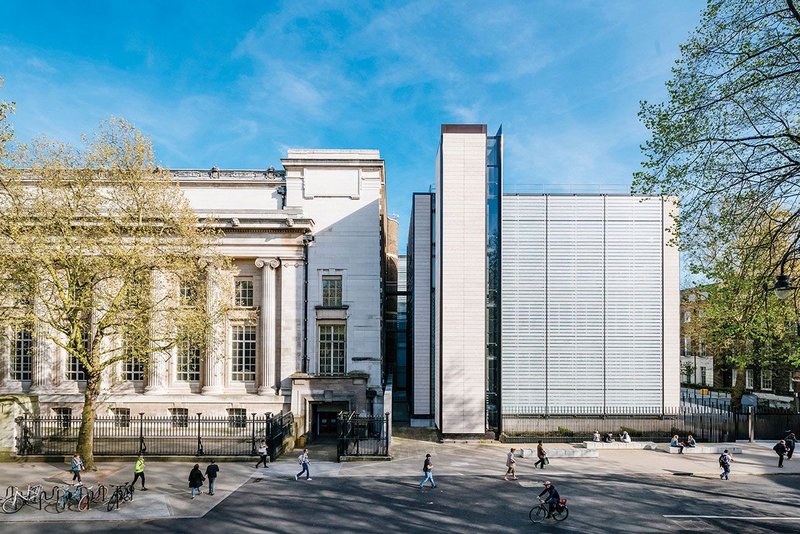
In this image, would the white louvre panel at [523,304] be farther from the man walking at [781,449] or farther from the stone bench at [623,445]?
the man walking at [781,449]

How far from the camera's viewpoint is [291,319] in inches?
1266

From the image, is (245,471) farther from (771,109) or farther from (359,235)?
(771,109)

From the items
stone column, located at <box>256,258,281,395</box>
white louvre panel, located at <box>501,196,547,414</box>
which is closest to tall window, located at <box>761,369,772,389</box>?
white louvre panel, located at <box>501,196,547,414</box>

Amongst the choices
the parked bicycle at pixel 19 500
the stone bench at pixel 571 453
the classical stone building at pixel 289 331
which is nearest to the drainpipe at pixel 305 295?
the classical stone building at pixel 289 331

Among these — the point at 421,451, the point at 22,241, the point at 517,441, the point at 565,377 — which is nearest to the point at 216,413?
the point at 421,451

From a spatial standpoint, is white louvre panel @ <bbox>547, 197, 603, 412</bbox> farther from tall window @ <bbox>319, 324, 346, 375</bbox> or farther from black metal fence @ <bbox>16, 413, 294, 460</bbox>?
black metal fence @ <bbox>16, 413, 294, 460</bbox>

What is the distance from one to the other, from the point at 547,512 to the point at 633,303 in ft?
62.1

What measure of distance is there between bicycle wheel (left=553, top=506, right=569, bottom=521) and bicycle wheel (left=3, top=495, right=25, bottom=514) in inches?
737

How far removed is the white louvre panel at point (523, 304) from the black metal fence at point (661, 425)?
4.18ft

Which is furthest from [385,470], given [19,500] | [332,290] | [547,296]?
[547,296]

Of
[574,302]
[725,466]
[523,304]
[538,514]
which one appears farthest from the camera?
[574,302]

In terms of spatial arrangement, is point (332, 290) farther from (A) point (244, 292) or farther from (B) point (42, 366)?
(B) point (42, 366)

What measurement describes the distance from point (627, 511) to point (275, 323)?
22.6m

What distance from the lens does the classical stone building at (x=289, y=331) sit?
30.9 meters
